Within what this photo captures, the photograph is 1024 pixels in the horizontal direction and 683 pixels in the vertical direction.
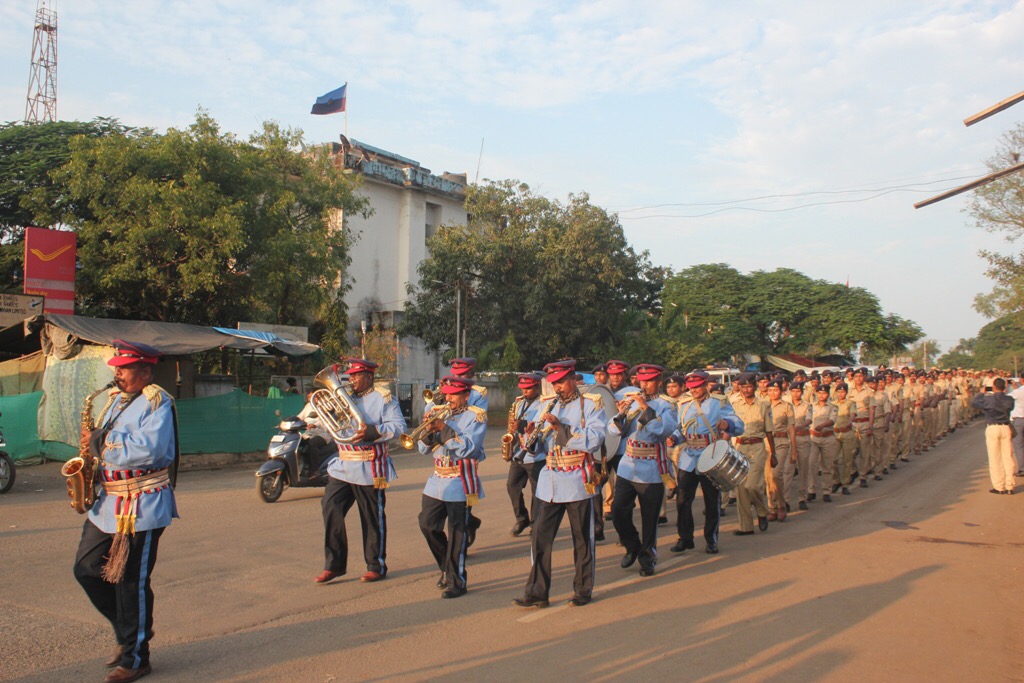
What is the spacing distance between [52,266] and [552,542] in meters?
15.7

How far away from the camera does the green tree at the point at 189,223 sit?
1928 cm

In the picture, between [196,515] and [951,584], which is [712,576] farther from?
[196,515]

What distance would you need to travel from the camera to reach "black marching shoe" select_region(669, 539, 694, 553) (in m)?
8.60

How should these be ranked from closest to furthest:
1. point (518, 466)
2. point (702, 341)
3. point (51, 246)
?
point (518, 466) < point (51, 246) < point (702, 341)

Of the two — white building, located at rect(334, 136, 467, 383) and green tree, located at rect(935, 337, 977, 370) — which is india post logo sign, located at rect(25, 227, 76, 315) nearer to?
white building, located at rect(334, 136, 467, 383)

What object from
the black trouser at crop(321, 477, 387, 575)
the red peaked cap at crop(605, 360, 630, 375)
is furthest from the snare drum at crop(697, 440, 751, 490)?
the black trouser at crop(321, 477, 387, 575)

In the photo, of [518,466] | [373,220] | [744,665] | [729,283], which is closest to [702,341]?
[729,283]

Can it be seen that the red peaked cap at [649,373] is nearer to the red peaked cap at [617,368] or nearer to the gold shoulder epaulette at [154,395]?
the red peaked cap at [617,368]

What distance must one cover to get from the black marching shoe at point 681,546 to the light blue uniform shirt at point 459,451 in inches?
109

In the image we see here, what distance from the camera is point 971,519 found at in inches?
424

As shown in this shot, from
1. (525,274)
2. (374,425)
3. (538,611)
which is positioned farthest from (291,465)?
(525,274)

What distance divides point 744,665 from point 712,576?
7.97 feet

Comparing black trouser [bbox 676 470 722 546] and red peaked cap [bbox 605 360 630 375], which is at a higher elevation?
red peaked cap [bbox 605 360 630 375]

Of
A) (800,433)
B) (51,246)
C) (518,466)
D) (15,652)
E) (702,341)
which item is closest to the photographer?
(15,652)
